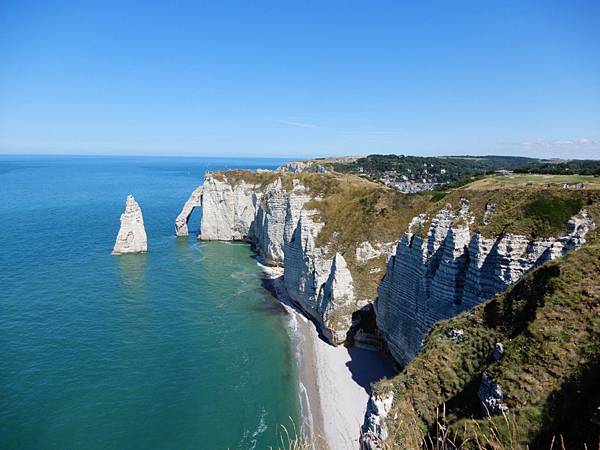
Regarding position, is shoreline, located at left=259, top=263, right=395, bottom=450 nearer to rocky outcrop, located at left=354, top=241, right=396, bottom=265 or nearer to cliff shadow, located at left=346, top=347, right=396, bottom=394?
cliff shadow, located at left=346, top=347, right=396, bottom=394

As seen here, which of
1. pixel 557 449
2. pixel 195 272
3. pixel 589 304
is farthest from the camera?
pixel 195 272

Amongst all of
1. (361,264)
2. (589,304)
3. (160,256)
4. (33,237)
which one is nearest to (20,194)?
(33,237)

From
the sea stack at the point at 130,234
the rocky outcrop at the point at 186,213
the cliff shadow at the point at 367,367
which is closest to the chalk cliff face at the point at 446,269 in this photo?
the cliff shadow at the point at 367,367

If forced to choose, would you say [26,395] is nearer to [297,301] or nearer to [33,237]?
[297,301]

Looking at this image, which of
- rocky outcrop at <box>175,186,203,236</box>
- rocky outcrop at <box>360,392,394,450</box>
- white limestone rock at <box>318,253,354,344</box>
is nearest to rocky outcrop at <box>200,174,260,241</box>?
rocky outcrop at <box>175,186,203,236</box>

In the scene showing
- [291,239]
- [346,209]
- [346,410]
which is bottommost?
[346,410]

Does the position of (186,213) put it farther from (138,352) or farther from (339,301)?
(339,301)
